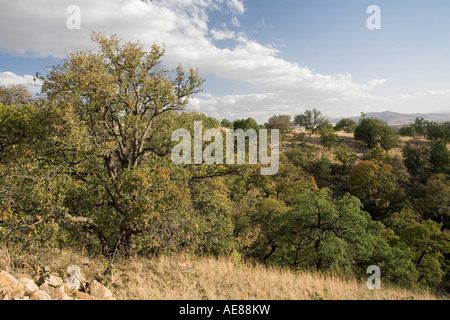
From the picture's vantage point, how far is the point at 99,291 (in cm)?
657

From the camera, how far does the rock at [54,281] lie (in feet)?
20.9

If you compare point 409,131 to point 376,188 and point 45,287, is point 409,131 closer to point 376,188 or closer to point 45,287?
point 376,188

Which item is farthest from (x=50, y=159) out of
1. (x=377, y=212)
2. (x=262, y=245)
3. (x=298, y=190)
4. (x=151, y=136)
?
Result: (x=377, y=212)

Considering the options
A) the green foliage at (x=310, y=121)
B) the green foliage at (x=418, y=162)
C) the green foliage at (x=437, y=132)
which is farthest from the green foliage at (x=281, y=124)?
the green foliage at (x=437, y=132)

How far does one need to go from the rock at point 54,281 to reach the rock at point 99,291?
78 cm

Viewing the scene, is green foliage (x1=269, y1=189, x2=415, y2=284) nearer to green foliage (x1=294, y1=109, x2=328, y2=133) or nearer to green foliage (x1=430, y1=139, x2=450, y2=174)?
green foliage (x1=430, y1=139, x2=450, y2=174)

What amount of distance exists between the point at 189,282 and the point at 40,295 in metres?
4.12

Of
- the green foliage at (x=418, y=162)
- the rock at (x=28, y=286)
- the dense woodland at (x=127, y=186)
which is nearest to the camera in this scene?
the rock at (x=28, y=286)

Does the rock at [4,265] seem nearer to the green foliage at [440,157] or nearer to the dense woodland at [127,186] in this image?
the dense woodland at [127,186]

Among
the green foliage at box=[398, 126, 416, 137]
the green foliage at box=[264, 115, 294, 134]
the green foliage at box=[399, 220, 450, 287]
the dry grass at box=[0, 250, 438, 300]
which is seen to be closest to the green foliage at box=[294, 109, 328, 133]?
→ the green foliage at box=[264, 115, 294, 134]

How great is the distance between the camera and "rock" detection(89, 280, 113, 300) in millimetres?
6469

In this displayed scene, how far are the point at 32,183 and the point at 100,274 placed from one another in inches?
154

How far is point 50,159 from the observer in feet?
32.6
